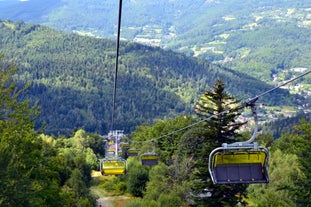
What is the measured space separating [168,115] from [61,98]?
1838 inches

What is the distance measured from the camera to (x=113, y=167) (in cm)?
2266

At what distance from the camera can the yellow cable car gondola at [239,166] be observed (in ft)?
→ 29.3

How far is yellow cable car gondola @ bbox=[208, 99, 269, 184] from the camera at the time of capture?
8.94 meters

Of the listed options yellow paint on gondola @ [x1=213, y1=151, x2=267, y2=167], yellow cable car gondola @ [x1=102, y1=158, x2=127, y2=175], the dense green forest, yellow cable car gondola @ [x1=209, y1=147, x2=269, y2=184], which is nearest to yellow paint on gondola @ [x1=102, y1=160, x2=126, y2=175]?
yellow cable car gondola @ [x1=102, y1=158, x2=127, y2=175]

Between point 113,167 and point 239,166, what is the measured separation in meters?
14.2

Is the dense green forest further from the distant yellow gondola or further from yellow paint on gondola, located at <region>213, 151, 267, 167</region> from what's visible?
yellow paint on gondola, located at <region>213, 151, 267, 167</region>

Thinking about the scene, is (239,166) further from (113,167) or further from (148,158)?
(148,158)

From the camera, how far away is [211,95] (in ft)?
72.8

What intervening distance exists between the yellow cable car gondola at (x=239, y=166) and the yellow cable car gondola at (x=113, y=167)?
544 inches

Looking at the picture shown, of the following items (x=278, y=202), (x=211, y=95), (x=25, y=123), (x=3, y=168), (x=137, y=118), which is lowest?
(x=278, y=202)

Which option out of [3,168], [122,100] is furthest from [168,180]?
[122,100]

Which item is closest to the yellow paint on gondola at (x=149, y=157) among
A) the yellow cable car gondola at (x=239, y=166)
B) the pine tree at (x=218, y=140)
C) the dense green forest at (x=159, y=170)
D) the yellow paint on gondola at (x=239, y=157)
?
the dense green forest at (x=159, y=170)

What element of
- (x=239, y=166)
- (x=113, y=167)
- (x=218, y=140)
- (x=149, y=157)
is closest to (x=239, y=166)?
(x=239, y=166)

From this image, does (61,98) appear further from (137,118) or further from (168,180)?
(168,180)
